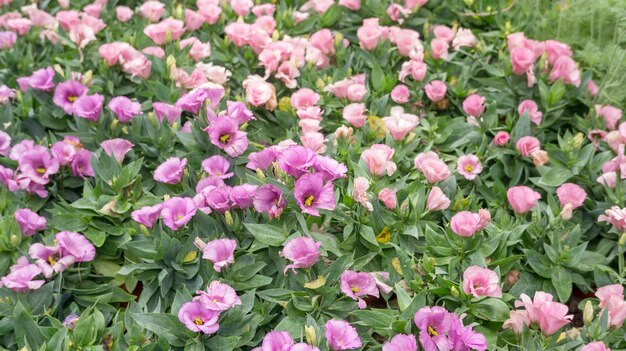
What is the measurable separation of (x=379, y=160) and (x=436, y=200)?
24cm

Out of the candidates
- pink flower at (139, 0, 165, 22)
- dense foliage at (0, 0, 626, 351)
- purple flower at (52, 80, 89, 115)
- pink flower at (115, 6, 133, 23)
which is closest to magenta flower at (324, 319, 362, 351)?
dense foliage at (0, 0, 626, 351)

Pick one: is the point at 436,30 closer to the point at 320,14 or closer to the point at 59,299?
the point at 320,14

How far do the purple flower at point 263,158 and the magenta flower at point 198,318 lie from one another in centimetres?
54

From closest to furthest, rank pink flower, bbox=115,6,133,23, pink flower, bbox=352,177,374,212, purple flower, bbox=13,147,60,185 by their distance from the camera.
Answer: pink flower, bbox=352,177,374,212, purple flower, bbox=13,147,60,185, pink flower, bbox=115,6,133,23

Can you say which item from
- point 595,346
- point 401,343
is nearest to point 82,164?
point 401,343

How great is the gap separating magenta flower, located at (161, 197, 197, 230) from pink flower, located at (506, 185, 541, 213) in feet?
3.56

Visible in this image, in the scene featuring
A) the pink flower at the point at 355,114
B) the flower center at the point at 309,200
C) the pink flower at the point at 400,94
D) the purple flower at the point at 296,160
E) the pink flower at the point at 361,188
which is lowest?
the pink flower at the point at 400,94

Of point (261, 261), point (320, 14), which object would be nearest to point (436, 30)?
point (320, 14)

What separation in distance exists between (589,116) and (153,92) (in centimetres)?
181

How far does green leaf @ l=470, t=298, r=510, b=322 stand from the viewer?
7.20 ft

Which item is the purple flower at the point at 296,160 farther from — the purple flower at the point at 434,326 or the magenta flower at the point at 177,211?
the purple flower at the point at 434,326

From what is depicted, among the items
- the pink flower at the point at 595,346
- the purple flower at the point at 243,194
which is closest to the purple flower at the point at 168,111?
the purple flower at the point at 243,194

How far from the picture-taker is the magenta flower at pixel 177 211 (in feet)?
7.45

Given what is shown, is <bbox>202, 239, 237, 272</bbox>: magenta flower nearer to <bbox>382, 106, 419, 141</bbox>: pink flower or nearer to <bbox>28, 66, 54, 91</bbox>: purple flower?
<bbox>382, 106, 419, 141</bbox>: pink flower
